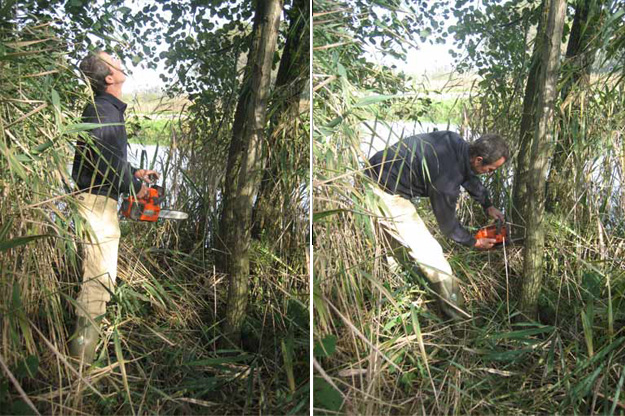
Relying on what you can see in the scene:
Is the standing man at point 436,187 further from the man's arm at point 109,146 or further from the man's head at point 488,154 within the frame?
the man's arm at point 109,146

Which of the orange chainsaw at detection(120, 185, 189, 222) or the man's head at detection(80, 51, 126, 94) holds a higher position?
the man's head at detection(80, 51, 126, 94)

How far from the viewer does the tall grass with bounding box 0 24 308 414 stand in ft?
7.09

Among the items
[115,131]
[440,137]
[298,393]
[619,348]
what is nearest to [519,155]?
[440,137]

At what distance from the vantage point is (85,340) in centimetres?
218

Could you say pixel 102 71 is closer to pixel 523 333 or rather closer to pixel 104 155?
pixel 104 155

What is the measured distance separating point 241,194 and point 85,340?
0.69m

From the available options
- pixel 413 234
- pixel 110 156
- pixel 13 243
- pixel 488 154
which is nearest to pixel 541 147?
pixel 488 154

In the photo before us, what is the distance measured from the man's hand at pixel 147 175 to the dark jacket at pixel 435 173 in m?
0.73

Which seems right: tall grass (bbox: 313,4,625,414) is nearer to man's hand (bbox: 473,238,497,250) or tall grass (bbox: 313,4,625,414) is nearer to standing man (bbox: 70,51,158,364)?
man's hand (bbox: 473,238,497,250)

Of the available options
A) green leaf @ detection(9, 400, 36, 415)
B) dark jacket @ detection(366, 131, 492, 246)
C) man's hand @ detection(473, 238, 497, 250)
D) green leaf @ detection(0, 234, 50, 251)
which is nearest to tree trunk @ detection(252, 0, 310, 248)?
dark jacket @ detection(366, 131, 492, 246)

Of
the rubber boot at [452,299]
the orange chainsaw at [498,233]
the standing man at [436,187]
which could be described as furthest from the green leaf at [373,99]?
the rubber boot at [452,299]

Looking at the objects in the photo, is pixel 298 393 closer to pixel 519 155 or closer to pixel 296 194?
pixel 296 194

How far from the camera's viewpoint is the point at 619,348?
2088 millimetres

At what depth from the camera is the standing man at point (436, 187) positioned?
216 centimetres
